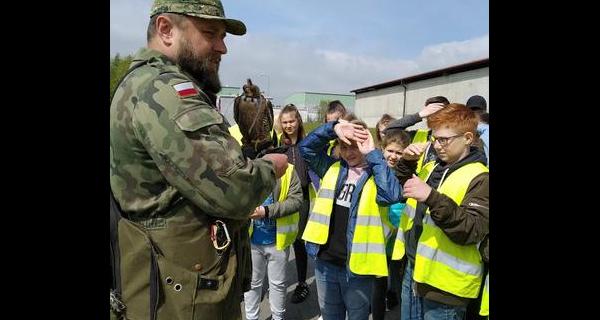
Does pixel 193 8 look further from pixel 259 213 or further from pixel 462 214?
pixel 259 213

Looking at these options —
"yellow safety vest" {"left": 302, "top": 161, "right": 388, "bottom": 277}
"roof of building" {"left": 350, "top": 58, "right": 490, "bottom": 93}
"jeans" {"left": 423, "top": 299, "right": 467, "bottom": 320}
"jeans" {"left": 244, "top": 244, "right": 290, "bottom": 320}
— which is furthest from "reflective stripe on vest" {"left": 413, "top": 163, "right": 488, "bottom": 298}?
"roof of building" {"left": 350, "top": 58, "right": 490, "bottom": 93}

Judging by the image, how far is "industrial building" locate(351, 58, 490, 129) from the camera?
738 inches

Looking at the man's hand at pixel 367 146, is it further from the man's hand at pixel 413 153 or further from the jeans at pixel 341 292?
the jeans at pixel 341 292

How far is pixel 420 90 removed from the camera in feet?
80.7

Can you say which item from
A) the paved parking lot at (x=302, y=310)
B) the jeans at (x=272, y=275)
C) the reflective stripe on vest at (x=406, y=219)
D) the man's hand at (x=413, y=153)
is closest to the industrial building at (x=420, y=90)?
the paved parking lot at (x=302, y=310)

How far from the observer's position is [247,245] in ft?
5.67

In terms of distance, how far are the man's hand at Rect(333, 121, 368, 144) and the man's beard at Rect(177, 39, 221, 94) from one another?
122 cm

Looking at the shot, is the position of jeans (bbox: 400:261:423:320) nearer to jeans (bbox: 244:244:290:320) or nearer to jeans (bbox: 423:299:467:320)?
jeans (bbox: 423:299:467:320)

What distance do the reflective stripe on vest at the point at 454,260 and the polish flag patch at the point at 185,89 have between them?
153 cm
